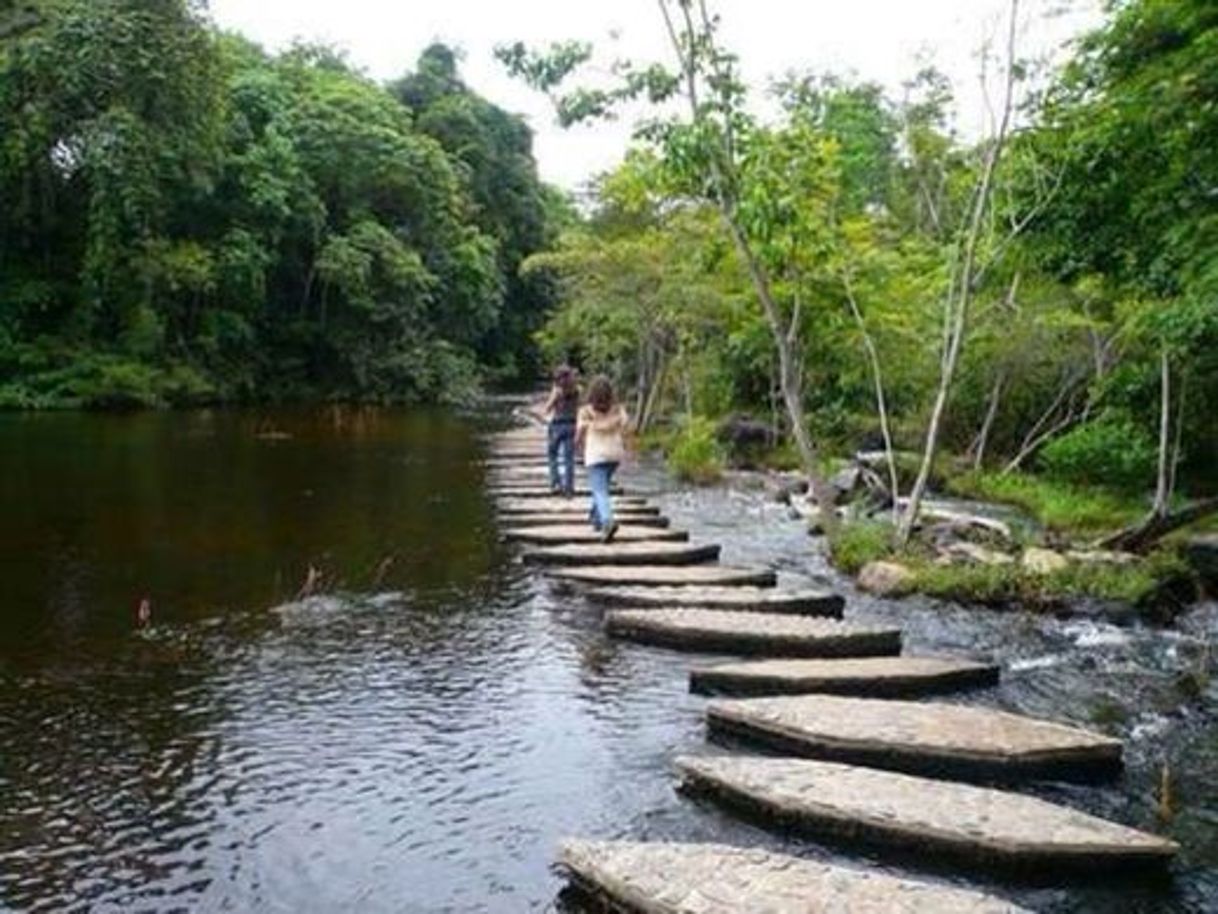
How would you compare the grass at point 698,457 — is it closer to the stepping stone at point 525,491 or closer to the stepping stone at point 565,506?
the stepping stone at point 525,491

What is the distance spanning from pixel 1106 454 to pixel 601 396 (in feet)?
33.4

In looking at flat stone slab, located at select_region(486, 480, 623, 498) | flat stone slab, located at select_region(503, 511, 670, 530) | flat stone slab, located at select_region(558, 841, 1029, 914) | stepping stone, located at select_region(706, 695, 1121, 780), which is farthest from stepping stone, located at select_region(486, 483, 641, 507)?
flat stone slab, located at select_region(558, 841, 1029, 914)

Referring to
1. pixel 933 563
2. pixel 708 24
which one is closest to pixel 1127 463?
pixel 933 563

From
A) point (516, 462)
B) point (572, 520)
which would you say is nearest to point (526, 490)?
point (572, 520)

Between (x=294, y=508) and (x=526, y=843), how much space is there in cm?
1187

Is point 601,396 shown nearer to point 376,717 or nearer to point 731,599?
point 731,599

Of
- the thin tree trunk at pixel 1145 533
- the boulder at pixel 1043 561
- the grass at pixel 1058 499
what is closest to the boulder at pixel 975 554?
the boulder at pixel 1043 561

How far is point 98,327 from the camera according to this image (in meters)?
41.3

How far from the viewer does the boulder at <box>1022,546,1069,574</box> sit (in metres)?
12.3

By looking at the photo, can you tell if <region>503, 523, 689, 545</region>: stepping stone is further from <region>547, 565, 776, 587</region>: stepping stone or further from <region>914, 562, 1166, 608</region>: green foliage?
<region>914, 562, 1166, 608</region>: green foliage

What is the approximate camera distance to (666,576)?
12516 millimetres

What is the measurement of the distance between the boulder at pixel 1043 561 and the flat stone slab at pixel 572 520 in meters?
4.72

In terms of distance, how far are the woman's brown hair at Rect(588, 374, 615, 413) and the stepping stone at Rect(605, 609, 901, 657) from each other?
4.04 meters

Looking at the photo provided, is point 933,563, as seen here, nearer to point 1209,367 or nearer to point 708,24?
point 1209,367
